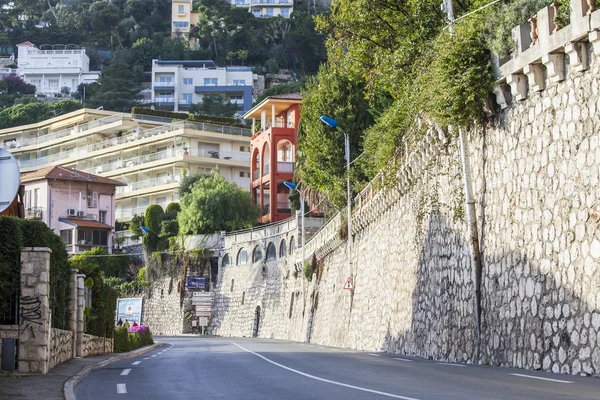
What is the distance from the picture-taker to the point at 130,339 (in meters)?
37.8

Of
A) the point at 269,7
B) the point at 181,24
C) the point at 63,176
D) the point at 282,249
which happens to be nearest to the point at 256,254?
the point at 282,249

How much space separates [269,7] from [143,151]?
86719mm

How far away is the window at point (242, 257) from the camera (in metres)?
76.7

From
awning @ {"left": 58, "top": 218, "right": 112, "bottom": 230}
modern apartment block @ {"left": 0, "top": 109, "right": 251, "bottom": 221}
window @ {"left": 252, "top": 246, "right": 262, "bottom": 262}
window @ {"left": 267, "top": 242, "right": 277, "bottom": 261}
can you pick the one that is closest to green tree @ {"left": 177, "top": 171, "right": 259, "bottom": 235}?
window @ {"left": 252, "top": 246, "right": 262, "bottom": 262}

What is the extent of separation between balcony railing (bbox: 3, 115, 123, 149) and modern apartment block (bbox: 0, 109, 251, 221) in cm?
12

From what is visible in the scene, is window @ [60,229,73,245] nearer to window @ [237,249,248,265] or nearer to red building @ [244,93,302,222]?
red building @ [244,93,302,222]

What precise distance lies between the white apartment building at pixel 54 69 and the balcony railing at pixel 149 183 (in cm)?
6071

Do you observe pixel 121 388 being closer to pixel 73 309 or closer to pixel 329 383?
pixel 329 383

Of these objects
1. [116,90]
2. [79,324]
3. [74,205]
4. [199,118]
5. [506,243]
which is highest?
[116,90]

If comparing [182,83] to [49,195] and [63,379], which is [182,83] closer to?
[49,195]

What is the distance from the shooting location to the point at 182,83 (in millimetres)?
153750

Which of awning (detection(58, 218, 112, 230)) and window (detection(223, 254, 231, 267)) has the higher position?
awning (detection(58, 218, 112, 230))

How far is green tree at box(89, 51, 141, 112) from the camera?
→ 14688 cm

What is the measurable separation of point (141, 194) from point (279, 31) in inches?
2737
